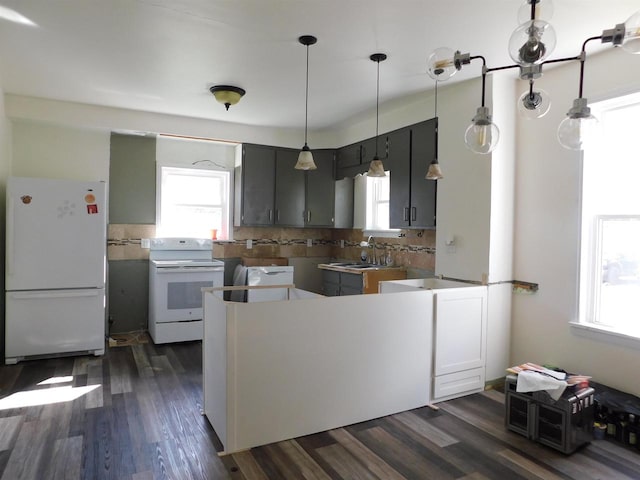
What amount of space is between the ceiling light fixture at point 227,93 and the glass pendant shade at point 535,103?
97.7 inches

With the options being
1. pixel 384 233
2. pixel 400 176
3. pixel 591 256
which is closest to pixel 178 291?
pixel 384 233

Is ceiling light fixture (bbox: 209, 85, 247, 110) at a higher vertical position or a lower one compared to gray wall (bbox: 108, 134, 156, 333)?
higher

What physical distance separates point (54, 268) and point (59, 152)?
1346 millimetres

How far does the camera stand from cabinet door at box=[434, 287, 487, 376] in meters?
3.14

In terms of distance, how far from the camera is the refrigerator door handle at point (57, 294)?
3883 millimetres

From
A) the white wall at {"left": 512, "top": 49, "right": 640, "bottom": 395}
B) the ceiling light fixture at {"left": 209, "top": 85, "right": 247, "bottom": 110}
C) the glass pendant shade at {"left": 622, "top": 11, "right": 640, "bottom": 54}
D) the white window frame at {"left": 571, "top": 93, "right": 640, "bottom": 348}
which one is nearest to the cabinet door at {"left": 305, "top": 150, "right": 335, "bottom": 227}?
the ceiling light fixture at {"left": 209, "top": 85, "right": 247, "bottom": 110}

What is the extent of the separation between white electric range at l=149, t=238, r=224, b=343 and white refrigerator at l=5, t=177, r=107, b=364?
0.55m

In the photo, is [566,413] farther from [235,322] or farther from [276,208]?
[276,208]

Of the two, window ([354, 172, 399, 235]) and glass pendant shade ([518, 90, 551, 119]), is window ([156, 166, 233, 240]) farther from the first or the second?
glass pendant shade ([518, 90, 551, 119])

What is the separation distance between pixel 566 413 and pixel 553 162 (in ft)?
5.93

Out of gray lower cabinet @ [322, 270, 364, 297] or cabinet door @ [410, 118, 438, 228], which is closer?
cabinet door @ [410, 118, 438, 228]

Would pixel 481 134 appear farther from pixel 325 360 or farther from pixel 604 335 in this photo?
pixel 604 335

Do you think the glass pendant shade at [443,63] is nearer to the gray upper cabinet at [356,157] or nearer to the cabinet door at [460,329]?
the cabinet door at [460,329]

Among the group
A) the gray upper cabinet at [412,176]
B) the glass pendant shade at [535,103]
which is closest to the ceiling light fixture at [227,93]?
the gray upper cabinet at [412,176]
